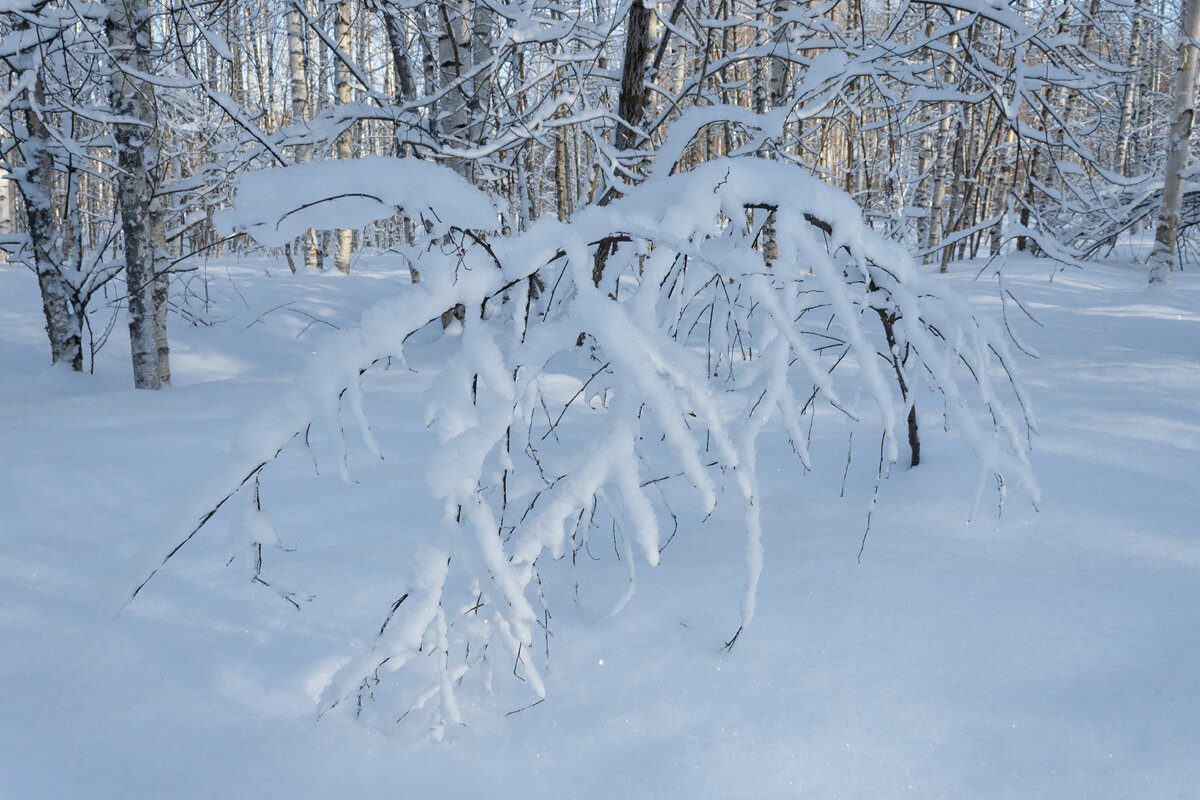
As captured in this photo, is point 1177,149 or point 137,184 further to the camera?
point 1177,149

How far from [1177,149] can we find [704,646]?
7267 millimetres

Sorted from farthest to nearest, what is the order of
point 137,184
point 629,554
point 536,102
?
point 536,102
point 137,184
point 629,554

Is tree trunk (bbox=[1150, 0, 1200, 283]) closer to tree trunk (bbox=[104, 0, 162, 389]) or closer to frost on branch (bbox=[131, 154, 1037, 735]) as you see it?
frost on branch (bbox=[131, 154, 1037, 735])

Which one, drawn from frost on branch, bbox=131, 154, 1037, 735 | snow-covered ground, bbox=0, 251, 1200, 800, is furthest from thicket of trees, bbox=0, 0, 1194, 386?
snow-covered ground, bbox=0, 251, 1200, 800

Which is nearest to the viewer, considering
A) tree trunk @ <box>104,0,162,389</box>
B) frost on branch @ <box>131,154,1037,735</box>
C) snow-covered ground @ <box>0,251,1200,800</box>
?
frost on branch @ <box>131,154,1037,735</box>

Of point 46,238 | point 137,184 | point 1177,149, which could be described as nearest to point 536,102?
point 137,184

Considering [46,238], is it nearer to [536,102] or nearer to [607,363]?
[536,102]

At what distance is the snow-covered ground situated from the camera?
123cm

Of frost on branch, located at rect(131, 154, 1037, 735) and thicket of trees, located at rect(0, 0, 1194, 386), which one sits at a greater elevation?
thicket of trees, located at rect(0, 0, 1194, 386)

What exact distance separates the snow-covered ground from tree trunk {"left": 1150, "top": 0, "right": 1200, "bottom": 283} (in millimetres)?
5094

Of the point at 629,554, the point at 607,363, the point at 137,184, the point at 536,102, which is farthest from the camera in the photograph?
the point at 536,102

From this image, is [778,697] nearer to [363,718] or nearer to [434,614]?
[434,614]

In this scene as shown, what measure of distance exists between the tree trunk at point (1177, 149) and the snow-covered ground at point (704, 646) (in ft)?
16.7

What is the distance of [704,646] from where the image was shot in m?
1.52
